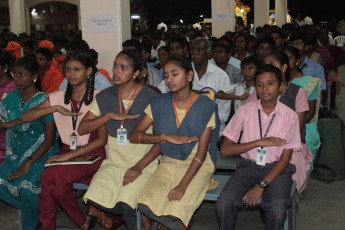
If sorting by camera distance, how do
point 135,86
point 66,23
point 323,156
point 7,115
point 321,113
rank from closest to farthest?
point 135,86, point 7,115, point 323,156, point 321,113, point 66,23

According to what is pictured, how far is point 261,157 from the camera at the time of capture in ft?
9.99

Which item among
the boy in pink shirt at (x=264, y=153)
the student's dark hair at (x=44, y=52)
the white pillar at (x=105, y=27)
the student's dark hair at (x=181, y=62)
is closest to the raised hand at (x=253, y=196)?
the boy in pink shirt at (x=264, y=153)

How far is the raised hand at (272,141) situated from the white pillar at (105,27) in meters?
2.98

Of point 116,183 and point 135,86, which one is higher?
point 135,86

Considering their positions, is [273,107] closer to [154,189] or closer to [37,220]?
[154,189]

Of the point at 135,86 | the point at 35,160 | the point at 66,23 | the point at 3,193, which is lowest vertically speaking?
the point at 3,193

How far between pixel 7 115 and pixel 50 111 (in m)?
0.52

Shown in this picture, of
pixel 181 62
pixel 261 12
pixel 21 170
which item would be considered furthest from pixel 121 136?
pixel 261 12

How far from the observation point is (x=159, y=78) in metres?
5.53

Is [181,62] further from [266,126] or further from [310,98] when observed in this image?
[310,98]

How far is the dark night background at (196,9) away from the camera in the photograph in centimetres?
2681

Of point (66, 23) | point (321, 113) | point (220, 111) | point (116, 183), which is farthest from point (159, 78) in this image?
point (66, 23)

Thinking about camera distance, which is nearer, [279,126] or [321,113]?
[279,126]

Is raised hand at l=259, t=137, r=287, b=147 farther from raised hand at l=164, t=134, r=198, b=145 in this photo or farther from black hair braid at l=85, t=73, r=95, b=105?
black hair braid at l=85, t=73, r=95, b=105
